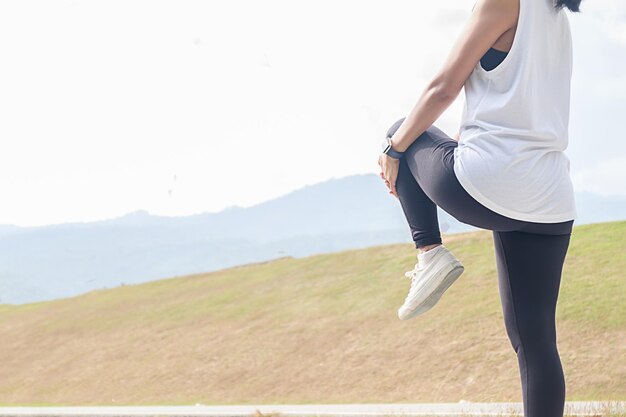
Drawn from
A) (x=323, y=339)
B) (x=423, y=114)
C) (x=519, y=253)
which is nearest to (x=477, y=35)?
(x=423, y=114)

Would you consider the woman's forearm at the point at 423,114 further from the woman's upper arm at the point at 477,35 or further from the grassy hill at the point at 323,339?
the grassy hill at the point at 323,339

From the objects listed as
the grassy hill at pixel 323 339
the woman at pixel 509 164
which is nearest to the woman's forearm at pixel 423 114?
the woman at pixel 509 164

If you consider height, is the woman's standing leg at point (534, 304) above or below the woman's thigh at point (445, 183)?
below

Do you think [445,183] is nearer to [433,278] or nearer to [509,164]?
[509,164]

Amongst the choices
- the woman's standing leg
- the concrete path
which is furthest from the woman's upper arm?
the concrete path

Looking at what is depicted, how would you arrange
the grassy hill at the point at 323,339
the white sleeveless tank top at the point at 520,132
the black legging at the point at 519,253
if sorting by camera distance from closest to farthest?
the white sleeveless tank top at the point at 520,132 → the black legging at the point at 519,253 → the grassy hill at the point at 323,339

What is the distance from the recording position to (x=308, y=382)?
1338cm

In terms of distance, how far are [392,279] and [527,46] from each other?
51.4ft

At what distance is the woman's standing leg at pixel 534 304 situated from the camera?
309cm

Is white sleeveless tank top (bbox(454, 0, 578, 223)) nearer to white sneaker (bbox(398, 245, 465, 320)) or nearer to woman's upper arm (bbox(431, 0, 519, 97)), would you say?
woman's upper arm (bbox(431, 0, 519, 97))

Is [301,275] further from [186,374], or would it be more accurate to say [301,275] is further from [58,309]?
[58,309]

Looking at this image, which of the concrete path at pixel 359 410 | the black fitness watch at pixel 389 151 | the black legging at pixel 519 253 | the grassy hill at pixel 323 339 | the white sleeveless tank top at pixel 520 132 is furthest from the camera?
the grassy hill at pixel 323 339

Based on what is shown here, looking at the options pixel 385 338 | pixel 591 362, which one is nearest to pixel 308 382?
pixel 385 338

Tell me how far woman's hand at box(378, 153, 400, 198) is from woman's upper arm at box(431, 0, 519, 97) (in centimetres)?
36
